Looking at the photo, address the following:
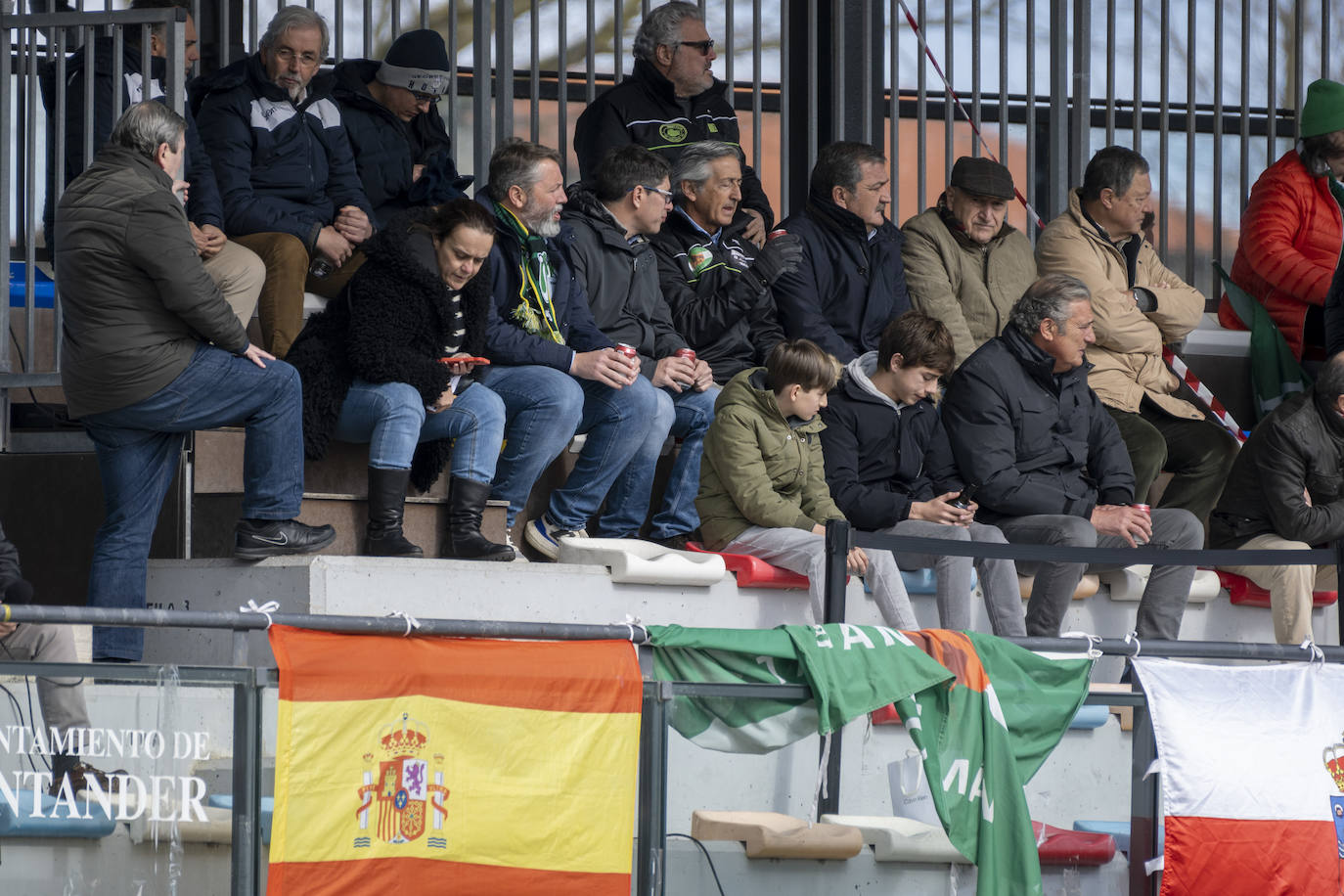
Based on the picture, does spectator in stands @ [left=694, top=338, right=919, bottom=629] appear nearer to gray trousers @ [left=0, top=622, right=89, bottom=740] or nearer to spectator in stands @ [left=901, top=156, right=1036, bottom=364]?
spectator in stands @ [left=901, top=156, right=1036, bottom=364]

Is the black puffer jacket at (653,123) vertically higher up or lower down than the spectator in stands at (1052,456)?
→ higher up

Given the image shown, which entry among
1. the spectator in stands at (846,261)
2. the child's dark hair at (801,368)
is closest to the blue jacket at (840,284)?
the spectator in stands at (846,261)

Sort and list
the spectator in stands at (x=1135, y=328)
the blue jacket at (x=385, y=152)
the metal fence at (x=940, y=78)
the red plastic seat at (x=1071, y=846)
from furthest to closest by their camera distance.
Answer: the metal fence at (x=940, y=78) < the spectator in stands at (x=1135, y=328) < the blue jacket at (x=385, y=152) < the red plastic seat at (x=1071, y=846)

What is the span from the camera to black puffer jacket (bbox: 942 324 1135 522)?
7488 mm

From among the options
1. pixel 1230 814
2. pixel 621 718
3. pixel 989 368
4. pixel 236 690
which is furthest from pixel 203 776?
pixel 989 368

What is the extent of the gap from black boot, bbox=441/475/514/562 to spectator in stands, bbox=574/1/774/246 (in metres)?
2.17

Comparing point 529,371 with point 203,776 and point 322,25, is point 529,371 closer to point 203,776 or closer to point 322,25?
point 322,25

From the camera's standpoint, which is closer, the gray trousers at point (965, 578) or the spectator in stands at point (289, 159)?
the gray trousers at point (965, 578)

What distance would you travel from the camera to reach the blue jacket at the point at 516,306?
7.24 meters

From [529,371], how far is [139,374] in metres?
1.52

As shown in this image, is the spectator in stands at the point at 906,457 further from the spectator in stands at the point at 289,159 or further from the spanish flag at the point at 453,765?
the spanish flag at the point at 453,765

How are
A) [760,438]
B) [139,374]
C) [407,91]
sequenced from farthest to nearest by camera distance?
[407,91], [760,438], [139,374]

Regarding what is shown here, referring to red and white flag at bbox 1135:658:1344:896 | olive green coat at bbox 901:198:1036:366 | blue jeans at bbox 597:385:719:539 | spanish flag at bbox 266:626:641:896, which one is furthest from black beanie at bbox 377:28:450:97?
red and white flag at bbox 1135:658:1344:896

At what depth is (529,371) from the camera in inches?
282
